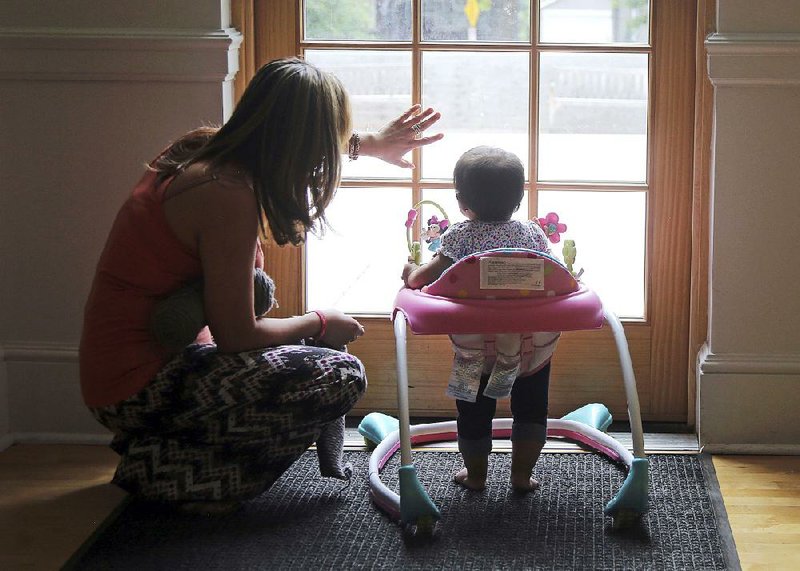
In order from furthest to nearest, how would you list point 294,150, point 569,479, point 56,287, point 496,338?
point 56,287 < point 569,479 < point 496,338 < point 294,150

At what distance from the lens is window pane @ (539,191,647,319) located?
276cm

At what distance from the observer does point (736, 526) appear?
2.16 metres

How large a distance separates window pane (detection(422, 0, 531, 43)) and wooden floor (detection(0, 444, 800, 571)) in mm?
1111

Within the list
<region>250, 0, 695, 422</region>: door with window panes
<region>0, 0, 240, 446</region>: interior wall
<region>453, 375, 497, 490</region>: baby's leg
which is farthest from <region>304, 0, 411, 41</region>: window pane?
<region>453, 375, 497, 490</region>: baby's leg

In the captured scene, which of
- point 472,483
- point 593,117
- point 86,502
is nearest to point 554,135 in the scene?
point 593,117

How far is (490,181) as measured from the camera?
2234mm

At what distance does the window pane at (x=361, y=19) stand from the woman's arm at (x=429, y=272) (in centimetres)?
69

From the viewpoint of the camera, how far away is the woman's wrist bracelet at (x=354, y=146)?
7.80 ft

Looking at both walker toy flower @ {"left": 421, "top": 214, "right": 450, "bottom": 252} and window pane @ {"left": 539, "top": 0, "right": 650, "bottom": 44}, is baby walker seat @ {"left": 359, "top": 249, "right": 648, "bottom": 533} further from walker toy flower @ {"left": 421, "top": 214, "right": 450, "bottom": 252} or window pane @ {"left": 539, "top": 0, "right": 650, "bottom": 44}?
window pane @ {"left": 539, "top": 0, "right": 650, "bottom": 44}

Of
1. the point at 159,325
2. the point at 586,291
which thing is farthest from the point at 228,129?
the point at 586,291

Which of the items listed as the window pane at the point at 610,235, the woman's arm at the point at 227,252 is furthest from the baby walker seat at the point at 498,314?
the window pane at the point at 610,235

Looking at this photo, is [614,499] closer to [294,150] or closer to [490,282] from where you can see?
[490,282]

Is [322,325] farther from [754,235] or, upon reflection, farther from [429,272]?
[754,235]

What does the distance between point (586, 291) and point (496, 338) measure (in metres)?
0.20
